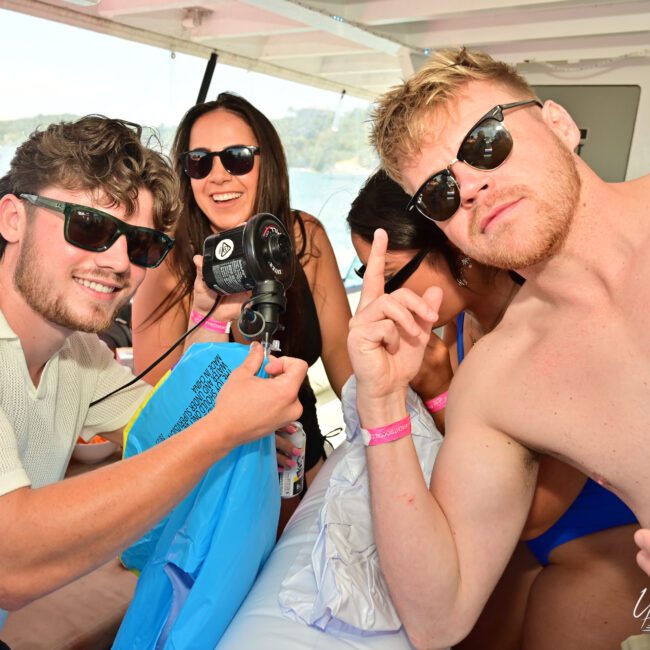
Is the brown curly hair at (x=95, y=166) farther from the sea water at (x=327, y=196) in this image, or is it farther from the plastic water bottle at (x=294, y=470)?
the sea water at (x=327, y=196)

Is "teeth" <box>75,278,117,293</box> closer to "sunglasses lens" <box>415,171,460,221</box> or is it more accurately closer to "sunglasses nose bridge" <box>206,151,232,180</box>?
"sunglasses lens" <box>415,171,460,221</box>

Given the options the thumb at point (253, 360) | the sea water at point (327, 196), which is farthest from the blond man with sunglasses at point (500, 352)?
the sea water at point (327, 196)

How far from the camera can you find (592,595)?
1734 millimetres

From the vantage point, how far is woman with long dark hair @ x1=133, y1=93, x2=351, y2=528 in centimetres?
252

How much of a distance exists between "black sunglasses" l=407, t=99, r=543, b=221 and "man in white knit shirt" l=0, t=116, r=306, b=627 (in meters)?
0.58

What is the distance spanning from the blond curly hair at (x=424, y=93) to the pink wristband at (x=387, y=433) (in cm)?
72

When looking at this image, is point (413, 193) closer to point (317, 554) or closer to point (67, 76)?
point (317, 554)

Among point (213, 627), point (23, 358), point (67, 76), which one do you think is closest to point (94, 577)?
point (213, 627)

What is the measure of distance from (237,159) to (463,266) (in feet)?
3.33

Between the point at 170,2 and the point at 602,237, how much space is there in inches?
123

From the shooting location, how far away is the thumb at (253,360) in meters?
1.40

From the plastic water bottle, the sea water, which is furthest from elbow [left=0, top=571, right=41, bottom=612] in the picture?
the sea water

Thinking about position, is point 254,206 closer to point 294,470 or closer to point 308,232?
point 308,232

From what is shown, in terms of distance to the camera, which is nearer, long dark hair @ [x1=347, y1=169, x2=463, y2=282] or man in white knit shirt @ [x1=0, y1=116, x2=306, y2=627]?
man in white knit shirt @ [x1=0, y1=116, x2=306, y2=627]
